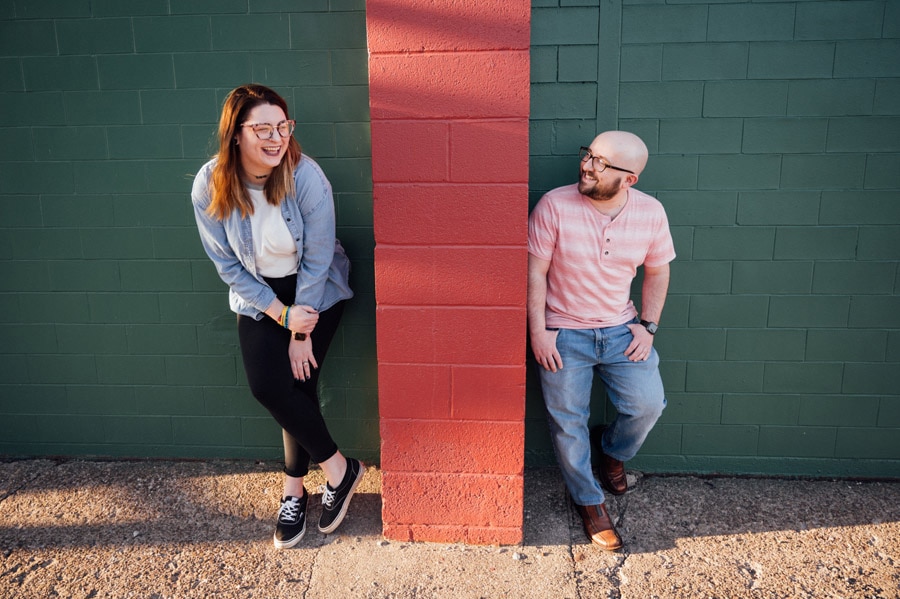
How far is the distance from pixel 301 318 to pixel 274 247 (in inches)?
12.6

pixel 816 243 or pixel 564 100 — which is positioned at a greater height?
pixel 564 100

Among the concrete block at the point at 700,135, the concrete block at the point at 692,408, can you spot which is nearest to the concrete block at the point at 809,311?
the concrete block at the point at 692,408

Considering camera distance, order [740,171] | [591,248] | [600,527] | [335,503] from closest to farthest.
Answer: [591,248] → [600,527] → [335,503] → [740,171]

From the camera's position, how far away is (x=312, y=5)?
3.24 m

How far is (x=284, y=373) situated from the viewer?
2949mm

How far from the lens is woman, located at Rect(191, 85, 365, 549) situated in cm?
273

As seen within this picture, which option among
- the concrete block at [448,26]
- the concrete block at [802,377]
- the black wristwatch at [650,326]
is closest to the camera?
the concrete block at [448,26]

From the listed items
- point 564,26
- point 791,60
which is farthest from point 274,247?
point 791,60

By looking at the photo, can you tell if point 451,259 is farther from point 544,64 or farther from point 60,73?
point 60,73

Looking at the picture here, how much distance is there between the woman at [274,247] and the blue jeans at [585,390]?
1073 mm

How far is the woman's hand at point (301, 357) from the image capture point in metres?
2.95

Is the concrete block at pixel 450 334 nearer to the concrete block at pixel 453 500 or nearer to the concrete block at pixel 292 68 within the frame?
the concrete block at pixel 453 500

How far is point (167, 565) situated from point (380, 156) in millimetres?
1998

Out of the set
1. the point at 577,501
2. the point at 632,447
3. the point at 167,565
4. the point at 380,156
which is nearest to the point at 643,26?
the point at 380,156
